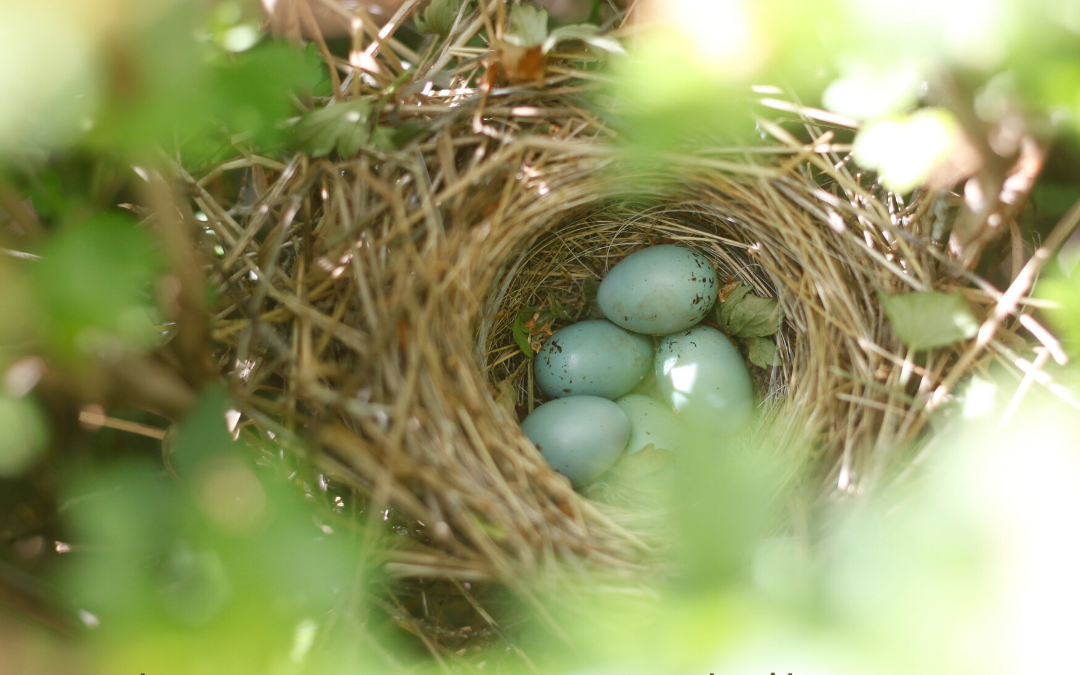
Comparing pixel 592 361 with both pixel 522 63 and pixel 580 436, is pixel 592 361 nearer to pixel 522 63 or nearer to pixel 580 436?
pixel 580 436

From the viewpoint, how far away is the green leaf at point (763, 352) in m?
1.32

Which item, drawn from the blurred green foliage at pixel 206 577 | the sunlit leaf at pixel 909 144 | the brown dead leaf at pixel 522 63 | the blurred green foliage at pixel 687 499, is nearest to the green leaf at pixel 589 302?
the brown dead leaf at pixel 522 63

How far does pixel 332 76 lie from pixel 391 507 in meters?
0.67

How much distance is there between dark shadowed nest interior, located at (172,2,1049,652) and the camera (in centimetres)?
86

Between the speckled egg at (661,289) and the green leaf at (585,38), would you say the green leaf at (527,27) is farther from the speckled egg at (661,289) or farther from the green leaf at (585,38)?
the speckled egg at (661,289)

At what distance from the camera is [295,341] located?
0.89 meters

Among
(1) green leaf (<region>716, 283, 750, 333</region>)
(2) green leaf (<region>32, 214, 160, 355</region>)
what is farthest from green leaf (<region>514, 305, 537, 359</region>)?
(2) green leaf (<region>32, 214, 160, 355</region>)

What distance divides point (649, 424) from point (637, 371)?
137 millimetres

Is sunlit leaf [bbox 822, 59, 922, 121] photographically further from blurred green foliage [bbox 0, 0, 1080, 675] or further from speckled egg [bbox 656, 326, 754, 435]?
speckled egg [bbox 656, 326, 754, 435]

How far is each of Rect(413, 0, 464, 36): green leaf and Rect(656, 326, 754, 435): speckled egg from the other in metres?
0.76

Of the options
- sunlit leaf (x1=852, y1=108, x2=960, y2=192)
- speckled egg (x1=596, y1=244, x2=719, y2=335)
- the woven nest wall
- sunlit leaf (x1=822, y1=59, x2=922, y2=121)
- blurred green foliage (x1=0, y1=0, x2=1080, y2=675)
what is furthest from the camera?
speckled egg (x1=596, y1=244, x2=719, y2=335)

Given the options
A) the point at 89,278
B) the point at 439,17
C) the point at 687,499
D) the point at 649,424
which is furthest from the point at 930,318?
the point at 89,278

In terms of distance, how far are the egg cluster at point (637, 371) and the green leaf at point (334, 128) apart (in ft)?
1.97

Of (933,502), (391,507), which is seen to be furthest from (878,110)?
(391,507)
